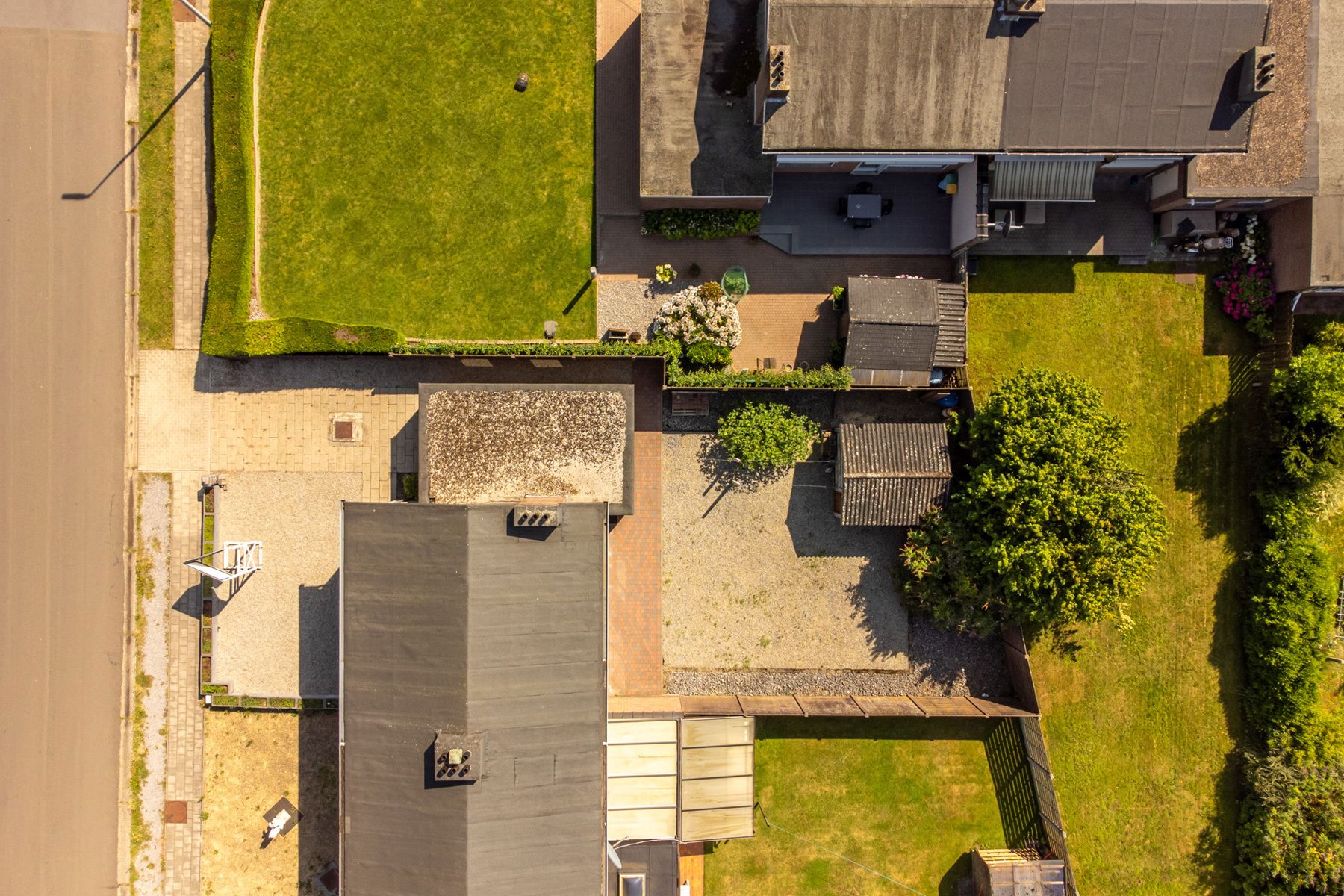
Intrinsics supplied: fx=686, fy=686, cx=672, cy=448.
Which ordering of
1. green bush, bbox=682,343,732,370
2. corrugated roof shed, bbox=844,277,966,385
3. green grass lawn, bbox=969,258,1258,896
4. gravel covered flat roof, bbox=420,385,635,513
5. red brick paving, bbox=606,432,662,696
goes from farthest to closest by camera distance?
green grass lawn, bbox=969,258,1258,896 → red brick paving, bbox=606,432,662,696 → green bush, bbox=682,343,732,370 → corrugated roof shed, bbox=844,277,966,385 → gravel covered flat roof, bbox=420,385,635,513

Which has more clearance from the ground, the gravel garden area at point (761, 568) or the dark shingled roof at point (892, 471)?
the dark shingled roof at point (892, 471)

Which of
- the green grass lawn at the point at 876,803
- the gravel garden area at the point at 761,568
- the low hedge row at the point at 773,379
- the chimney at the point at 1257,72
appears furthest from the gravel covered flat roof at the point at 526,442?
the chimney at the point at 1257,72

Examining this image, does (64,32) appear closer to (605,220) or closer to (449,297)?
(449,297)

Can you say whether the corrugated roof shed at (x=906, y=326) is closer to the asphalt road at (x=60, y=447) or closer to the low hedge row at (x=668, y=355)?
the low hedge row at (x=668, y=355)

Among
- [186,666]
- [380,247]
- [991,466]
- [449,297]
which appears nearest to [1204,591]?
[991,466]

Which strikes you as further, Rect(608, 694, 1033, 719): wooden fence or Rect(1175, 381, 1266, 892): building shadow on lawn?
Rect(1175, 381, 1266, 892): building shadow on lawn

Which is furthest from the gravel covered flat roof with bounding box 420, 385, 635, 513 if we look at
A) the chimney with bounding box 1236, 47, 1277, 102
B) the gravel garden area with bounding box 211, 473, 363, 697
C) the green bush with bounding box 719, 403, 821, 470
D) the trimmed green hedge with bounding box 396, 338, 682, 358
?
the chimney with bounding box 1236, 47, 1277, 102

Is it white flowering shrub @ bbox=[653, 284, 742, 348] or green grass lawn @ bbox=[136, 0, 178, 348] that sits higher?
green grass lawn @ bbox=[136, 0, 178, 348]

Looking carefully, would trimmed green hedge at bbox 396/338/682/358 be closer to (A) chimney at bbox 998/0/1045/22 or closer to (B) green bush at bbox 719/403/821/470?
(B) green bush at bbox 719/403/821/470
